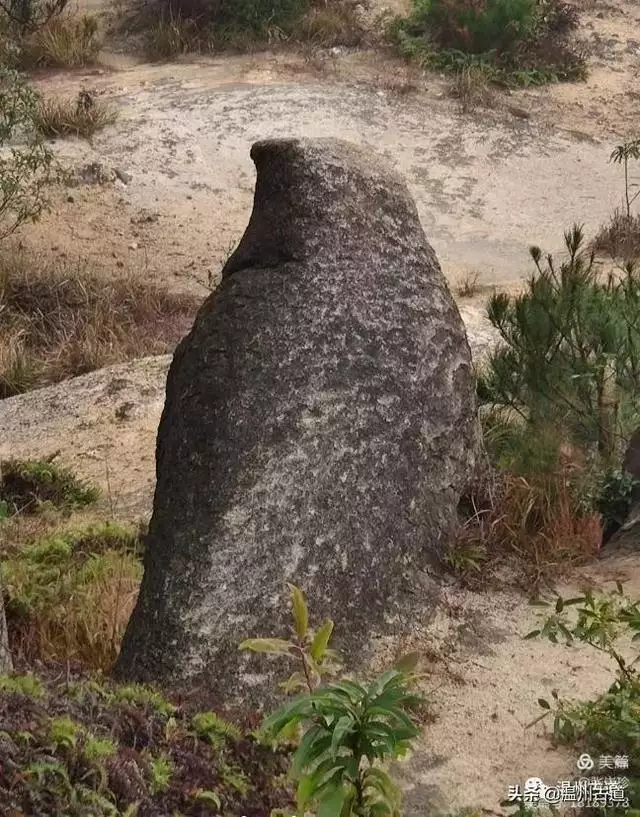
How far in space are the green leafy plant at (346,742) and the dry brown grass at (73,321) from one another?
6206 millimetres

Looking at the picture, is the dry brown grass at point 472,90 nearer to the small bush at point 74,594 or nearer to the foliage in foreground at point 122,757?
the small bush at point 74,594

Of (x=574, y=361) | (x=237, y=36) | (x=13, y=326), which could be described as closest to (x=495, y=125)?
(x=237, y=36)

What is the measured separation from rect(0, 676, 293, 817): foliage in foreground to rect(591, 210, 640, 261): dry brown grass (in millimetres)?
8124

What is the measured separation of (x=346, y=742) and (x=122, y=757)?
47 cm

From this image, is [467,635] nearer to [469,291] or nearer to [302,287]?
[302,287]

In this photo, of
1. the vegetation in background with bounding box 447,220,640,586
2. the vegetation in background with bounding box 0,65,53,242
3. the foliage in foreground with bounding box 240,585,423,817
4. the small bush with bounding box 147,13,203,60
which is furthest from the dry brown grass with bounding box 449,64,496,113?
the foliage in foreground with bounding box 240,585,423,817

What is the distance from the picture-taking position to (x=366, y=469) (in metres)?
3.19

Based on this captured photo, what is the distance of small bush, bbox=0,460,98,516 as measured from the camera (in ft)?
17.3

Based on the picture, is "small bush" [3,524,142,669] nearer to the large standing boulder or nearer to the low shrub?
the large standing boulder

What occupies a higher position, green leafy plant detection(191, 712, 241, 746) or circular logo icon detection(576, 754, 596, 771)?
green leafy plant detection(191, 712, 241, 746)

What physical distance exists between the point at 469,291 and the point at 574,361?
4859 mm

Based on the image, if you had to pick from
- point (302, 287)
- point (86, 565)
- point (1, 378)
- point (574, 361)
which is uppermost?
point (302, 287)

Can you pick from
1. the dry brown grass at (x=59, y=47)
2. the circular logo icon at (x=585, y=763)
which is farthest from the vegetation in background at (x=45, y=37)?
the circular logo icon at (x=585, y=763)

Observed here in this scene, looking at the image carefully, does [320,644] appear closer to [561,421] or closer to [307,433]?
[307,433]
